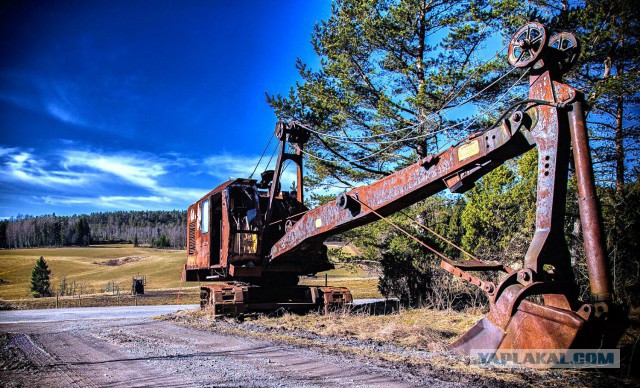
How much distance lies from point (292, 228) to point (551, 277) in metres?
6.08

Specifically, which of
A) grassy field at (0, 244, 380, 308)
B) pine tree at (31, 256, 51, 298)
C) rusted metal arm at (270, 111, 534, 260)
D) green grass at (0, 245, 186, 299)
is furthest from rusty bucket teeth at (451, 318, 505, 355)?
green grass at (0, 245, 186, 299)

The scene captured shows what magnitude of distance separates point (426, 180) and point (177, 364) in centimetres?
427

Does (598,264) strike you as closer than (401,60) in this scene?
Yes

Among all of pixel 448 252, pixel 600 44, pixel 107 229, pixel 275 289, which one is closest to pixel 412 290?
pixel 448 252

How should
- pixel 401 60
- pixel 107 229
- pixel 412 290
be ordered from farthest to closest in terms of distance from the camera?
pixel 107 229, pixel 401 60, pixel 412 290

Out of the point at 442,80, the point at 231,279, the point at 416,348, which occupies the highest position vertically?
the point at 442,80

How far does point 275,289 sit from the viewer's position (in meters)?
12.2

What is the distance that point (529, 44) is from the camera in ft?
18.7

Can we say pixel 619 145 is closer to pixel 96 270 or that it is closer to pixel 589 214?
pixel 589 214

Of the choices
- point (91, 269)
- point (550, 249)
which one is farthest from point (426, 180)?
point (91, 269)

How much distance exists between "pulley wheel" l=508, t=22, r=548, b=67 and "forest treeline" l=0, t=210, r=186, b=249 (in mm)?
121323

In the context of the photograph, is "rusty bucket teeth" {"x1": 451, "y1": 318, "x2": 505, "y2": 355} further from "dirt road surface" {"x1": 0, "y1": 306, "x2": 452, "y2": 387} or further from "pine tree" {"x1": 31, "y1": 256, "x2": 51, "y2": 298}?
"pine tree" {"x1": 31, "y1": 256, "x2": 51, "y2": 298}

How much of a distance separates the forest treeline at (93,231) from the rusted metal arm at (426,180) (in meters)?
117

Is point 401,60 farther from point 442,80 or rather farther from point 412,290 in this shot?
point 412,290
